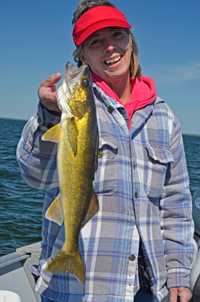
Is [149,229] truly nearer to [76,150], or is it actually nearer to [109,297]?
[109,297]

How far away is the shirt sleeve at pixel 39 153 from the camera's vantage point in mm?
2062

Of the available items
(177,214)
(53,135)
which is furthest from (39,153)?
(177,214)

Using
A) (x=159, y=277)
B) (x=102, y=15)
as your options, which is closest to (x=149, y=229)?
(x=159, y=277)

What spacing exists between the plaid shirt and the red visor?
0.54 metres

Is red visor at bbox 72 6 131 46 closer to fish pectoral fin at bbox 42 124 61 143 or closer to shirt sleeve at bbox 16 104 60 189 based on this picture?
shirt sleeve at bbox 16 104 60 189

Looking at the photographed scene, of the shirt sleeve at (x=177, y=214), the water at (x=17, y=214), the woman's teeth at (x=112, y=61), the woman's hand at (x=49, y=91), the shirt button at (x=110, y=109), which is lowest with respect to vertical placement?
the water at (x=17, y=214)

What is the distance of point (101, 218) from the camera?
7.42 ft

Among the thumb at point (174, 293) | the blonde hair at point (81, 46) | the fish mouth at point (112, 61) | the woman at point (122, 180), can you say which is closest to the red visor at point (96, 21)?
the woman at point (122, 180)

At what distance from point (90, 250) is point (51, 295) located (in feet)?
1.51

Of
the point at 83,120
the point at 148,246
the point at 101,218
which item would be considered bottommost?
the point at 148,246

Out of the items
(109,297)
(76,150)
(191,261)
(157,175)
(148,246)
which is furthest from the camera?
(191,261)

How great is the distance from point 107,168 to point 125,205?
0.33 m

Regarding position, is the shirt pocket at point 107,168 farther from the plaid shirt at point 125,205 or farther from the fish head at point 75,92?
the fish head at point 75,92

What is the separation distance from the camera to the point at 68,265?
203 cm
